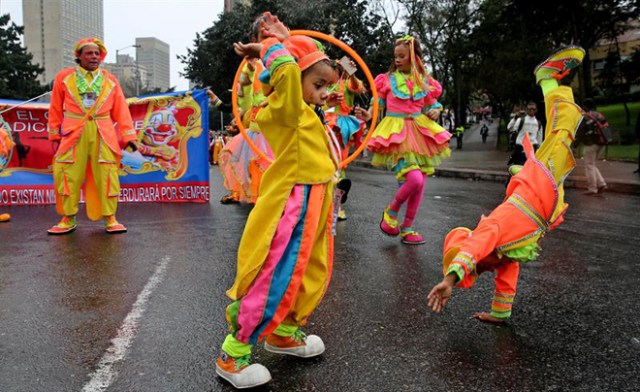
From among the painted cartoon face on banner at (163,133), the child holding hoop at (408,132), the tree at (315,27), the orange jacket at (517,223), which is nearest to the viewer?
the orange jacket at (517,223)

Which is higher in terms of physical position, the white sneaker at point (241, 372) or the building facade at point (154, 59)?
the building facade at point (154, 59)

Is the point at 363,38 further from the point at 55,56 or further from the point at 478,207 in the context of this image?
the point at 55,56

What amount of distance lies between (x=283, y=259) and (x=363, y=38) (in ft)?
87.4

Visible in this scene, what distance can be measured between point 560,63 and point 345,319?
2.00 m

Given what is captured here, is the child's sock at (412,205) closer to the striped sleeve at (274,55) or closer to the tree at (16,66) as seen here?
the striped sleeve at (274,55)

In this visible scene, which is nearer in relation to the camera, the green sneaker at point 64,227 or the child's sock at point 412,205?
the child's sock at point 412,205

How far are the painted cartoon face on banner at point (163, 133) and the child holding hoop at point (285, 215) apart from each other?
7.09 metres

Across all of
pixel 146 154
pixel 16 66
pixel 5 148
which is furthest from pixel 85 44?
pixel 16 66

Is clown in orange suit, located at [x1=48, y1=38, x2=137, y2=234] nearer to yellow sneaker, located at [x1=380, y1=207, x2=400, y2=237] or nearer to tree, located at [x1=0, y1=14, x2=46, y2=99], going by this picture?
yellow sneaker, located at [x1=380, y1=207, x2=400, y2=237]

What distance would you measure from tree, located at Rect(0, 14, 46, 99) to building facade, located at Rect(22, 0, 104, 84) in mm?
10169

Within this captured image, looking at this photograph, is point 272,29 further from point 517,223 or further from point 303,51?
point 517,223

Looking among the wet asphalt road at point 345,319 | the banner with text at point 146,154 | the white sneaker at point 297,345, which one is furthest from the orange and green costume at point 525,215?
the banner with text at point 146,154

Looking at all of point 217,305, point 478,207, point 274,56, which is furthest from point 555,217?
point 478,207

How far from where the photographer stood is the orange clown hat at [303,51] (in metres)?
2.77
